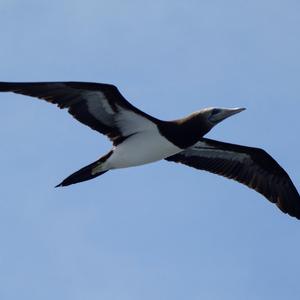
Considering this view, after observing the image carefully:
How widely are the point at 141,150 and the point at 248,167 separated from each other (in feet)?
14.1

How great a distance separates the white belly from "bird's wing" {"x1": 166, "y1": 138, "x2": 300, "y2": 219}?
9.35 ft

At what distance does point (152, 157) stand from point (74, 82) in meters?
2.75

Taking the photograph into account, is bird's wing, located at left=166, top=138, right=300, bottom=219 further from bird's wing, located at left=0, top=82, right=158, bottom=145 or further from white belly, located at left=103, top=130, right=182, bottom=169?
bird's wing, located at left=0, top=82, right=158, bottom=145

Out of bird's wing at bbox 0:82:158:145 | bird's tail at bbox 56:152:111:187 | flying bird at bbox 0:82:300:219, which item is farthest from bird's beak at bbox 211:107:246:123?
bird's tail at bbox 56:152:111:187

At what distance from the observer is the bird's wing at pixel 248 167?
1041 inches

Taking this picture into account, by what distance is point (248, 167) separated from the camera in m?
26.8

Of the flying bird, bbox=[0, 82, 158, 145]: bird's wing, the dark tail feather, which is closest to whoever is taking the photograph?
bbox=[0, 82, 158, 145]: bird's wing

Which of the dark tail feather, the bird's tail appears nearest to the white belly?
the bird's tail

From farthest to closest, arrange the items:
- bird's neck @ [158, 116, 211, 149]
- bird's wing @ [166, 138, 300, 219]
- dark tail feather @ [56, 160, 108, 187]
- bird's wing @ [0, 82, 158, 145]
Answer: bird's wing @ [166, 138, 300, 219] → dark tail feather @ [56, 160, 108, 187] → bird's neck @ [158, 116, 211, 149] → bird's wing @ [0, 82, 158, 145]

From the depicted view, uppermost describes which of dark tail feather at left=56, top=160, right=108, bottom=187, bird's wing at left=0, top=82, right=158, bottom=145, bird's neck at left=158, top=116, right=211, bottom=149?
bird's wing at left=0, top=82, right=158, bottom=145

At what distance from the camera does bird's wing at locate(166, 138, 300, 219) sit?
26453 mm

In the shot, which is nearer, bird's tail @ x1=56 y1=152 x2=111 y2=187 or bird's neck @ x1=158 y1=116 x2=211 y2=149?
bird's neck @ x1=158 y1=116 x2=211 y2=149

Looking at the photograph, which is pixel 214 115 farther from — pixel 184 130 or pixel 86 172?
pixel 86 172

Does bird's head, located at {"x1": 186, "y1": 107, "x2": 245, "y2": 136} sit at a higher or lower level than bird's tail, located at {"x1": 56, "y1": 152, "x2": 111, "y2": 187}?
higher
